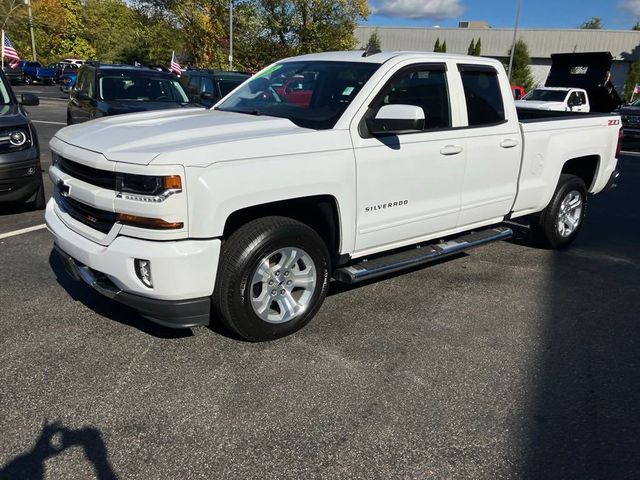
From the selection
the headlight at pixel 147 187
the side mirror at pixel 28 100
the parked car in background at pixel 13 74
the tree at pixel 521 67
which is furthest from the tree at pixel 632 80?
the headlight at pixel 147 187

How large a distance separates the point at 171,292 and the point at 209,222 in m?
0.45

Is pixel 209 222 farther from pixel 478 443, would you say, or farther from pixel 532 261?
pixel 532 261

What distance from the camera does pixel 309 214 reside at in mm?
3754

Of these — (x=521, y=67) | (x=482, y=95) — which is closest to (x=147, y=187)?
(x=482, y=95)

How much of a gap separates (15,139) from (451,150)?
183 inches

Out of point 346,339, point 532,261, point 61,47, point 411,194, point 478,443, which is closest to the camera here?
point 478,443

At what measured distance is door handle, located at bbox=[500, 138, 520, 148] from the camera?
4.72 metres

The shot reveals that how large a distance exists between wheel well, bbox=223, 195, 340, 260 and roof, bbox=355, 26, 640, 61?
47020 mm

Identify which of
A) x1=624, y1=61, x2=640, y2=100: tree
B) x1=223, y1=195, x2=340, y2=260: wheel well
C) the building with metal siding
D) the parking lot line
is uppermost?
the building with metal siding

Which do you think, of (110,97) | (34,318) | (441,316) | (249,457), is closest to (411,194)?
(441,316)

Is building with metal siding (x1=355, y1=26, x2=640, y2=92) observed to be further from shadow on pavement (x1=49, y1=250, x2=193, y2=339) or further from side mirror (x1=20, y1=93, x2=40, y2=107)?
shadow on pavement (x1=49, y1=250, x2=193, y2=339)

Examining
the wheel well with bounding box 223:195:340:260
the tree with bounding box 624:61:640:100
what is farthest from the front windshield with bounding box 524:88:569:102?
the tree with bounding box 624:61:640:100

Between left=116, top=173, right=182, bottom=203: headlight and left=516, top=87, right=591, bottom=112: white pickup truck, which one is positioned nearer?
left=116, top=173, right=182, bottom=203: headlight

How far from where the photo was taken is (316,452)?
2.62 m
